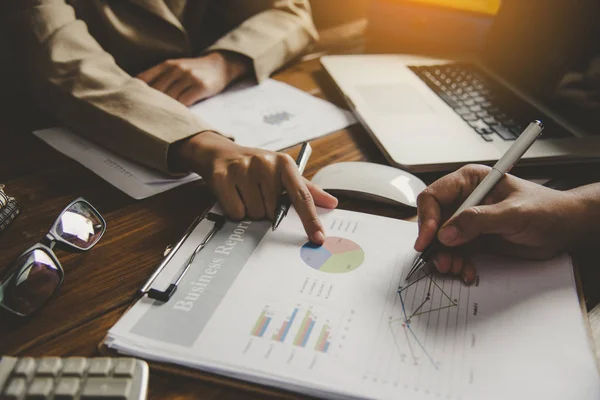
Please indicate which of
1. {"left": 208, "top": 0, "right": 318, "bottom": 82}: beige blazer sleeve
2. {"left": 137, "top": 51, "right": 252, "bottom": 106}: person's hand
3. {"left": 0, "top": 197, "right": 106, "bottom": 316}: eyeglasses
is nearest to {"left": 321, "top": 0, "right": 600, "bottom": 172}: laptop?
{"left": 208, "top": 0, "right": 318, "bottom": 82}: beige blazer sleeve

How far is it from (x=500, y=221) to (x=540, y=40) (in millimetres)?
582

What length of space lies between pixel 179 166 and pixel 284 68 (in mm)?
508

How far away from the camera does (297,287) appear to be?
0.48 meters

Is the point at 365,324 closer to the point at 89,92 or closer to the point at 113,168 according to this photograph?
the point at 113,168

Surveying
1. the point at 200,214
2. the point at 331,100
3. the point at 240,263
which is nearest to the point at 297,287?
the point at 240,263

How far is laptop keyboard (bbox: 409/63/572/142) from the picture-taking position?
75 centimetres

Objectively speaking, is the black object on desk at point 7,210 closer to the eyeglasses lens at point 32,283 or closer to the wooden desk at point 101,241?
the wooden desk at point 101,241

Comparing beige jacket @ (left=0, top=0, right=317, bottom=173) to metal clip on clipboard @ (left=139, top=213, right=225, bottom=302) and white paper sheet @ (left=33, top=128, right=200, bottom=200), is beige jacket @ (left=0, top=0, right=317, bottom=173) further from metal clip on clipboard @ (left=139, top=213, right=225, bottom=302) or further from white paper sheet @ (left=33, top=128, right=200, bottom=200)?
metal clip on clipboard @ (left=139, top=213, right=225, bottom=302)

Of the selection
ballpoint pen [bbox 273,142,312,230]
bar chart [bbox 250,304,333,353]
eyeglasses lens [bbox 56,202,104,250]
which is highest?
bar chart [bbox 250,304,333,353]

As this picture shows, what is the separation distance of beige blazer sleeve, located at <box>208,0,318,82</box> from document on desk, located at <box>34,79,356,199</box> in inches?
2.4

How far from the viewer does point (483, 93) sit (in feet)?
2.85

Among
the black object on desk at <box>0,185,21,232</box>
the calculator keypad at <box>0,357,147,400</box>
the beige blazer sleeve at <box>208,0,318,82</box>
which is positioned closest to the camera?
the calculator keypad at <box>0,357,147,400</box>

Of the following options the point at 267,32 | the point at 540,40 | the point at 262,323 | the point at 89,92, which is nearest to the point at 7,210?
the point at 89,92

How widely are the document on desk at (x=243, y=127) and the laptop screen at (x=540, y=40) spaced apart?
0.38 meters
